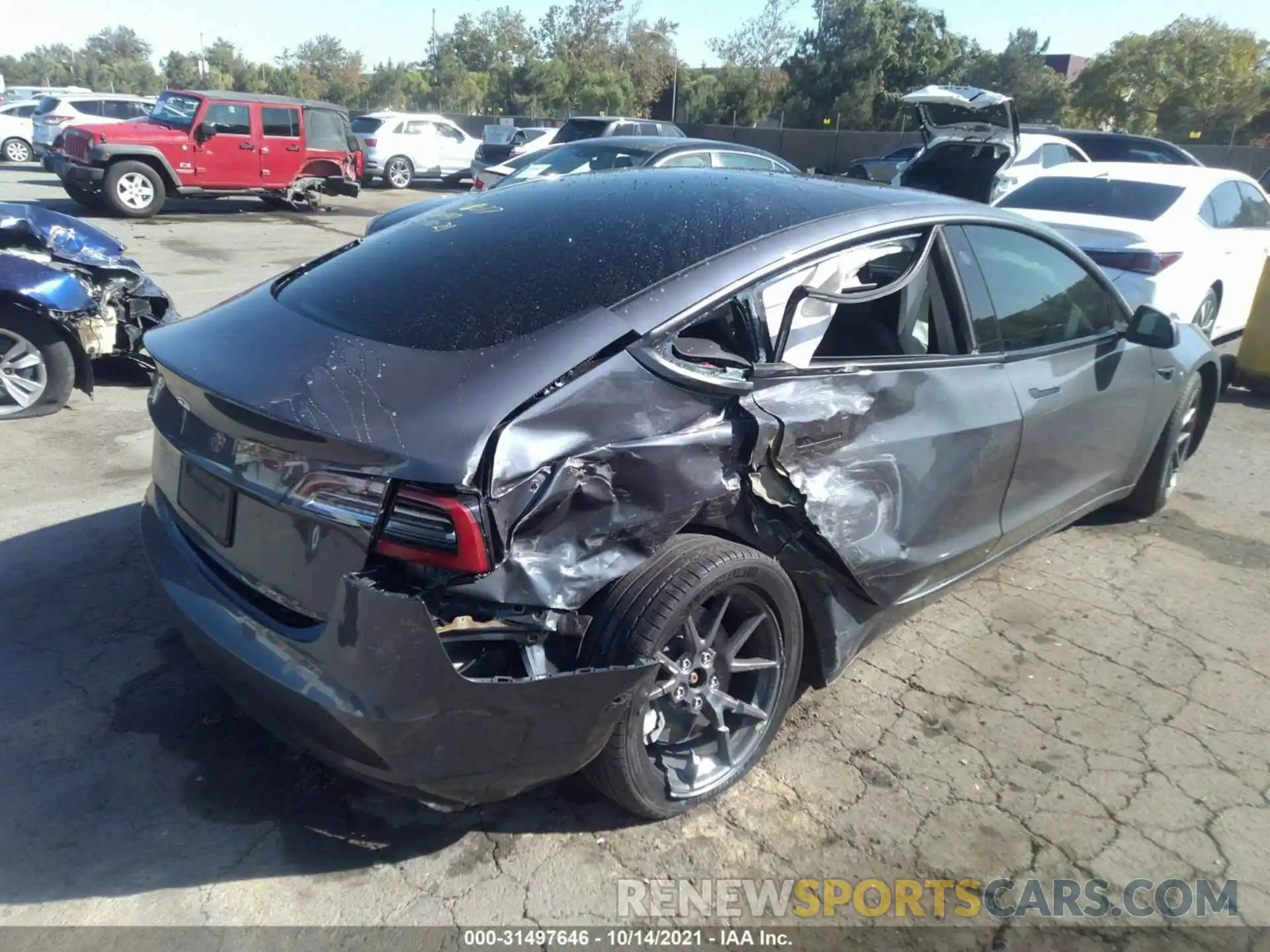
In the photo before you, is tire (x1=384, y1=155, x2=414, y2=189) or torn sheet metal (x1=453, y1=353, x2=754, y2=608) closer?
torn sheet metal (x1=453, y1=353, x2=754, y2=608)

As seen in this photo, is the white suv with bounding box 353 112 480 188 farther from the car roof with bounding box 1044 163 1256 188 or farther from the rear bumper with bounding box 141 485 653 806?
the rear bumper with bounding box 141 485 653 806

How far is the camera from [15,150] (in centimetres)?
2486

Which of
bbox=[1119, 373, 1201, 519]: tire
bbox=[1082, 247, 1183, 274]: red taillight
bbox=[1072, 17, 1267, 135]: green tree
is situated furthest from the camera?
bbox=[1072, 17, 1267, 135]: green tree

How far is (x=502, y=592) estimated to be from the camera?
228 cm

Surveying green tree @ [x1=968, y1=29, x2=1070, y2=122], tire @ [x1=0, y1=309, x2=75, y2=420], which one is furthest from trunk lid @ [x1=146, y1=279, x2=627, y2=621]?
green tree @ [x1=968, y1=29, x2=1070, y2=122]

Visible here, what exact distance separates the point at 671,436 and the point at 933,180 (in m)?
9.27

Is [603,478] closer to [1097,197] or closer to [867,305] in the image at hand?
[867,305]

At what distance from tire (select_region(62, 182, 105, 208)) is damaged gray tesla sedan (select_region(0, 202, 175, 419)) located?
10.4 m

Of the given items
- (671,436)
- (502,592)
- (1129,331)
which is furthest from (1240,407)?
(502,592)

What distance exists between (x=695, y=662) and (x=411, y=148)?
22.7 metres

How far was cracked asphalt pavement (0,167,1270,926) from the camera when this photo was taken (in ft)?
8.34

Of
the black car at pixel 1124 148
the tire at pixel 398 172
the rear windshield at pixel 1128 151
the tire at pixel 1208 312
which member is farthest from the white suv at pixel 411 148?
the tire at pixel 1208 312

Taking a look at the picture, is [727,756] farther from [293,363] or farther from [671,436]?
[293,363]

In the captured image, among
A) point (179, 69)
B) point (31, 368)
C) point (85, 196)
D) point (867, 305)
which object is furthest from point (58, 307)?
point (179, 69)
